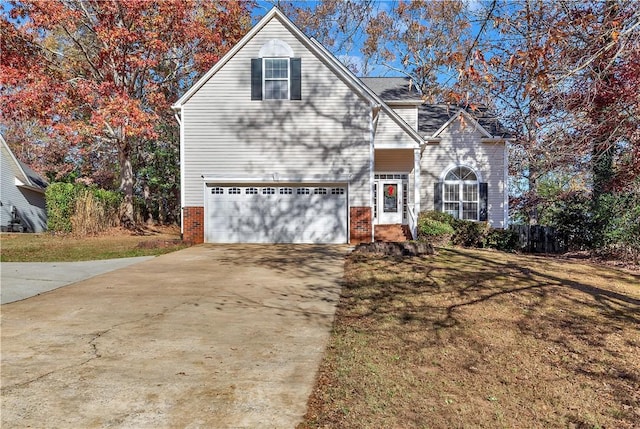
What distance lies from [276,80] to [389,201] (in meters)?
6.87

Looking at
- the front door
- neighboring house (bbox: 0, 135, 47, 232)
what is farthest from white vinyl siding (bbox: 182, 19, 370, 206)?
neighboring house (bbox: 0, 135, 47, 232)

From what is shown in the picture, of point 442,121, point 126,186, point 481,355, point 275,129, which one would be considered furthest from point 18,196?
point 481,355

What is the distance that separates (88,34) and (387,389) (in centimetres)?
2604

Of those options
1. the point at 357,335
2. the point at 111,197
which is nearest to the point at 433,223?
the point at 357,335

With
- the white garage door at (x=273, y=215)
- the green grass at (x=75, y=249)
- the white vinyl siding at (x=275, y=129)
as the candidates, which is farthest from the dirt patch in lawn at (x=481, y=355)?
the green grass at (x=75, y=249)

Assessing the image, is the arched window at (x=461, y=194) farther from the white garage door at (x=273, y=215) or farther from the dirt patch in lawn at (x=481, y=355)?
the dirt patch in lawn at (x=481, y=355)

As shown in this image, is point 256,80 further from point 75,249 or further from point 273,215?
point 75,249

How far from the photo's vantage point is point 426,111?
817 inches

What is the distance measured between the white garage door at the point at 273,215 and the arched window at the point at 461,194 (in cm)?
576

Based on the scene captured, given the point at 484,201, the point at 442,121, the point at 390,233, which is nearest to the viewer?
the point at 390,233

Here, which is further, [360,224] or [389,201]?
[389,201]

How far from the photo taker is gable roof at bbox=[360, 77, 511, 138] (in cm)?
1859

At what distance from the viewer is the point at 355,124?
15.0m

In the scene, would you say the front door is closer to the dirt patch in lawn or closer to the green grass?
the green grass
